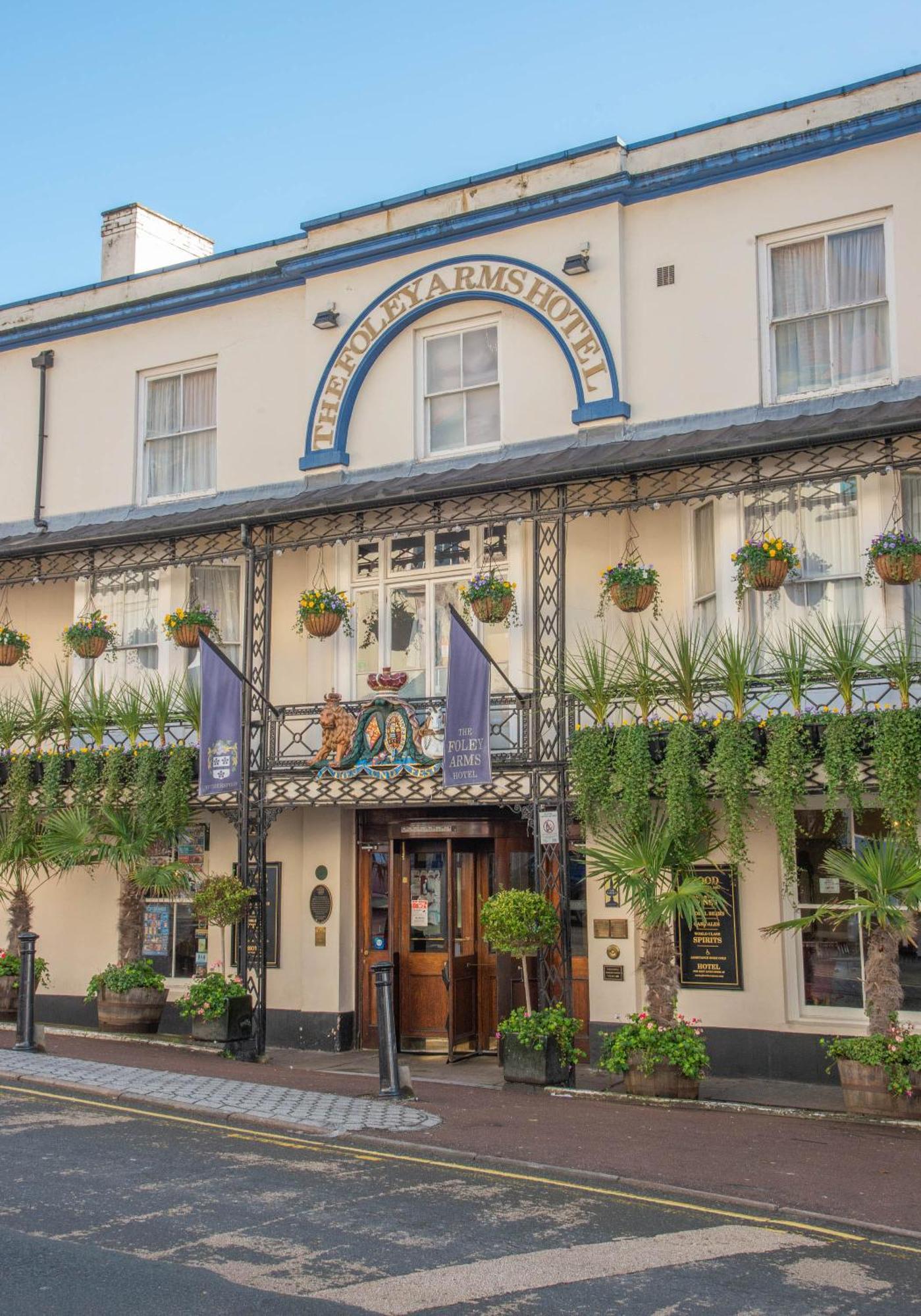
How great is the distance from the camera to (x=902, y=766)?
1109 cm

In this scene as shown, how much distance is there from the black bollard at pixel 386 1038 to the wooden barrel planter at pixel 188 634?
5025mm

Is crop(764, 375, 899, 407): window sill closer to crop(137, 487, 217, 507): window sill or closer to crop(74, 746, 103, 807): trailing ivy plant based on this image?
crop(137, 487, 217, 507): window sill

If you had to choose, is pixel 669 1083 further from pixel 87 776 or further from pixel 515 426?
pixel 87 776

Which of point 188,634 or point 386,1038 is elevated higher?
point 188,634

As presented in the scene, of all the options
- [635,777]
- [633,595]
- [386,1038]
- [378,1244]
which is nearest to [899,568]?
[633,595]

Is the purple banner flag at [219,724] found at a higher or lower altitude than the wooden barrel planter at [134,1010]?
higher

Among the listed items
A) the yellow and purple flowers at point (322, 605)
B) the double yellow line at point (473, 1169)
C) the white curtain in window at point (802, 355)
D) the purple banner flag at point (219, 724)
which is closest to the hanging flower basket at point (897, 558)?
the white curtain in window at point (802, 355)

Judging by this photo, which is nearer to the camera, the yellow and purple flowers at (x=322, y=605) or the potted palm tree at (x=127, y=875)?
the yellow and purple flowers at (x=322, y=605)

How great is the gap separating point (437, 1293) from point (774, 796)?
6410 millimetres

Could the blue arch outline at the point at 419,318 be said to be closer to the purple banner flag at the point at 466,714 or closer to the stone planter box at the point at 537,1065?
the purple banner flag at the point at 466,714

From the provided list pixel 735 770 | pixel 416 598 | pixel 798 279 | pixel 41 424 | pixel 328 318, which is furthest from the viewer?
pixel 41 424

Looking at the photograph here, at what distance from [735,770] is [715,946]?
262 centimetres

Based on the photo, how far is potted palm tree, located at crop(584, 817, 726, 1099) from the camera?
1184 cm

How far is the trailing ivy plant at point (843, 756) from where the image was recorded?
1135 centimetres
